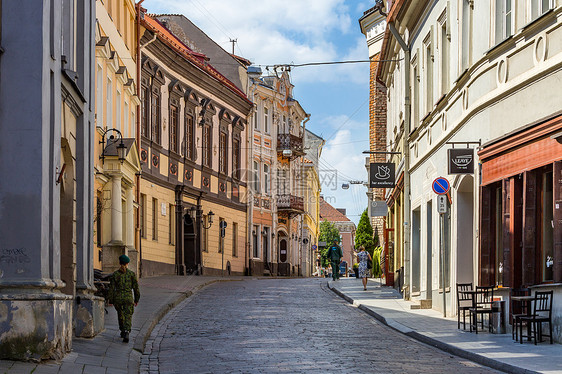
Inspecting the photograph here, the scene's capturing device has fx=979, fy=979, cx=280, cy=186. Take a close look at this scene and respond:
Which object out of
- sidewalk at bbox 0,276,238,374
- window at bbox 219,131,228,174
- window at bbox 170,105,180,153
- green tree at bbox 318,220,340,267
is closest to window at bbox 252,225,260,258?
window at bbox 219,131,228,174

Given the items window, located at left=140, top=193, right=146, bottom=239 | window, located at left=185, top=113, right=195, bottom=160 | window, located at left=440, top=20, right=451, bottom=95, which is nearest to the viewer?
window, located at left=440, top=20, right=451, bottom=95

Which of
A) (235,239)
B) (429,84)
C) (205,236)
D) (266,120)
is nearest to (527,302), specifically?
(429,84)

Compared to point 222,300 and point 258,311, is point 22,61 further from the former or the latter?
point 222,300

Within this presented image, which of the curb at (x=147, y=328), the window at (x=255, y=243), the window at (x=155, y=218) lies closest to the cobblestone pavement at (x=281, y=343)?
the curb at (x=147, y=328)

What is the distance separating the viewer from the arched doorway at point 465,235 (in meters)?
20.2

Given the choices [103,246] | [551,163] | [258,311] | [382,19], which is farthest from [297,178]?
[551,163]

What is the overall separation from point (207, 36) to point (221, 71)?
2.01 m

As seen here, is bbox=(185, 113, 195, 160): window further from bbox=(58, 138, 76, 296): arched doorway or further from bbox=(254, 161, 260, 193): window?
bbox=(58, 138, 76, 296): arched doorway

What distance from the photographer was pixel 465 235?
20328mm

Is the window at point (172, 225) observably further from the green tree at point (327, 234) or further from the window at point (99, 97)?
the green tree at point (327, 234)

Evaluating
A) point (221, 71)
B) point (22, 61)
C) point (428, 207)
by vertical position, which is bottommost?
point (428, 207)

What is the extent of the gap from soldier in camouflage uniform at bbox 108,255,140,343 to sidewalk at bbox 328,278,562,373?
15.8 ft

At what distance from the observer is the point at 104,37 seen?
26484mm

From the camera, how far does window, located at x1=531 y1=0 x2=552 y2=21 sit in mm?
15774
